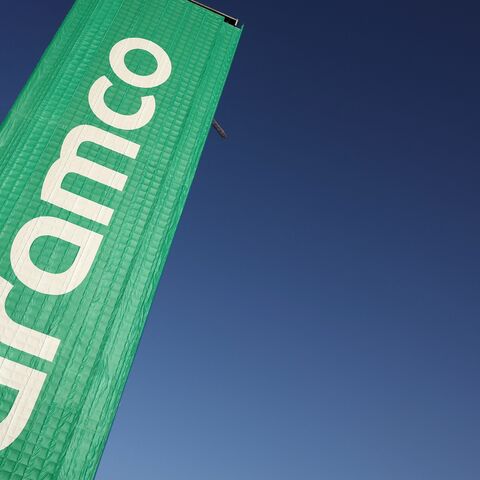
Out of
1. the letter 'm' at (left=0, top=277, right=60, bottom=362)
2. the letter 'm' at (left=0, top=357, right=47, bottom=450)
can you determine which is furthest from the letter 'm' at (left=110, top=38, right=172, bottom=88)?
the letter 'm' at (left=0, top=357, right=47, bottom=450)

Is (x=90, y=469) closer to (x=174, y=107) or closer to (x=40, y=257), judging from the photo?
(x=40, y=257)

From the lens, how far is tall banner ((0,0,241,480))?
25.1 ft

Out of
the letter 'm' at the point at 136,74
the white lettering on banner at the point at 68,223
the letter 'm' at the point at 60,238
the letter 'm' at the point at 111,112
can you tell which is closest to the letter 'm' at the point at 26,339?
the white lettering on banner at the point at 68,223

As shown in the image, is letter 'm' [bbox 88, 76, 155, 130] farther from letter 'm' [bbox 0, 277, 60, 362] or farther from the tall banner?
letter 'm' [bbox 0, 277, 60, 362]

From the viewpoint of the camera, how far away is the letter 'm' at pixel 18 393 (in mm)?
7191

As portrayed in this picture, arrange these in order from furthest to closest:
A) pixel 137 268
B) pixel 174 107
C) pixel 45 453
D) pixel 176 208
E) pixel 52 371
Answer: pixel 174 107, pixel 176 208, pixel 137 268, pixel 52 371, pixel 45 453

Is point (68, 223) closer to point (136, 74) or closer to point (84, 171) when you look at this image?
point (84, 171)

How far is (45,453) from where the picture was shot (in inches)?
287

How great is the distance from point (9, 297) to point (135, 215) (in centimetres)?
279

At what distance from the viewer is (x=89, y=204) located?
948 cm

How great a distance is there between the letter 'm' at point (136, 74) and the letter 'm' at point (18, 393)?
688 cm

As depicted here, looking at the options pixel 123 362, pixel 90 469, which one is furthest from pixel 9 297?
pixel 90 469

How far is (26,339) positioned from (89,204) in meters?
2.86

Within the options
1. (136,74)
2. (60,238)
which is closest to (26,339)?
(60,238)
